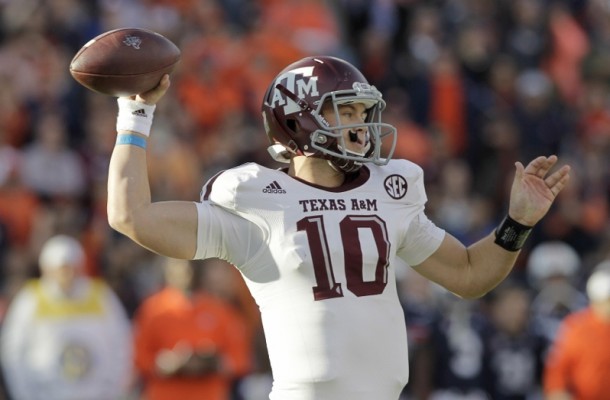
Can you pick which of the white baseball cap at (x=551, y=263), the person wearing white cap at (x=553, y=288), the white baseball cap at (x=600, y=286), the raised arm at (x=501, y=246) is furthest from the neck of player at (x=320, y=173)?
the white baseball cap at (x=551, y=263)

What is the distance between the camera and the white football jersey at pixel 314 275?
3.95 meters

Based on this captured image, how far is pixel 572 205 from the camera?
1083 centimetres

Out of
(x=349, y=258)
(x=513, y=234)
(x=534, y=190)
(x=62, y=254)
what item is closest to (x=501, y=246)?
(x=513, y=234)

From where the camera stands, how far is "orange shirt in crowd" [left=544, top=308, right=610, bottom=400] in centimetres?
812

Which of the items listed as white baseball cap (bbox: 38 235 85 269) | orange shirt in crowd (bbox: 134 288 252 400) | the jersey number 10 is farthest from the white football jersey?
white baseball cap (bbox: 38 235 85 269)

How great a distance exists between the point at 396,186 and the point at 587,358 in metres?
4.26

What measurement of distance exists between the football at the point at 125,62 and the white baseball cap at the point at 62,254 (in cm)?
411

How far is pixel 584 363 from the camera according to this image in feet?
26.7

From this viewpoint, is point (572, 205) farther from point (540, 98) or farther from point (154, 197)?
point (154, 197)

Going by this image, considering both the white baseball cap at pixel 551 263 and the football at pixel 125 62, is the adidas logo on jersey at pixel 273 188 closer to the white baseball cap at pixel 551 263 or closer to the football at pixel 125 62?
the football at pixel 125 62

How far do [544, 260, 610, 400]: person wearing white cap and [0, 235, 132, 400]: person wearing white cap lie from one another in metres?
2.51

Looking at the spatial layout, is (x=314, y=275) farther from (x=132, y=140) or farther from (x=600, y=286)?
(x=600, y=286)

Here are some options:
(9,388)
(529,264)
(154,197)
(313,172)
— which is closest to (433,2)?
(529,264)

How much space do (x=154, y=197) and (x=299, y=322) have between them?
5.43 meters
